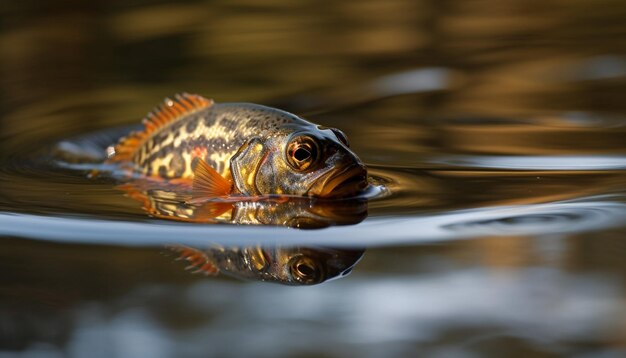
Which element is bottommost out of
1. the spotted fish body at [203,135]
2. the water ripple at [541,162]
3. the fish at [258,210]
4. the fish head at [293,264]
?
the water ripple at [541,162]

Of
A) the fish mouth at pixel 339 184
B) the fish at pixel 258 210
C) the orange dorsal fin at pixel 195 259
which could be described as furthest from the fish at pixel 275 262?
the fish mouth at pixel 339 184

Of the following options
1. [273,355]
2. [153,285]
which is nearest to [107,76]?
[153,285]

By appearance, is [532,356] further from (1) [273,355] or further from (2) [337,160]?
(2) [337,160]

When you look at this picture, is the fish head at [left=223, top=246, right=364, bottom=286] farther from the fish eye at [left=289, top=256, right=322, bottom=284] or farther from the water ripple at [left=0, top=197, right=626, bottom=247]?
the water ripple at [left=0, top=197, right=626, bottom=247]

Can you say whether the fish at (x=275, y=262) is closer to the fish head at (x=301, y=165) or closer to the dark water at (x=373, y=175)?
the dark water at (x=373, y=175)

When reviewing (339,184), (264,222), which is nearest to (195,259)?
(264,222)

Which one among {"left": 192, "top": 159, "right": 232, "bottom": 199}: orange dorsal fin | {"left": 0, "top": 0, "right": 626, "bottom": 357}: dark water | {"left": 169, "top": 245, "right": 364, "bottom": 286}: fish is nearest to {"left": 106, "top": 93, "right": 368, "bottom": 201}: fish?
{"left": 192, "top": 159, "right": 232, "bottom": 199}: orange dorsal fin
